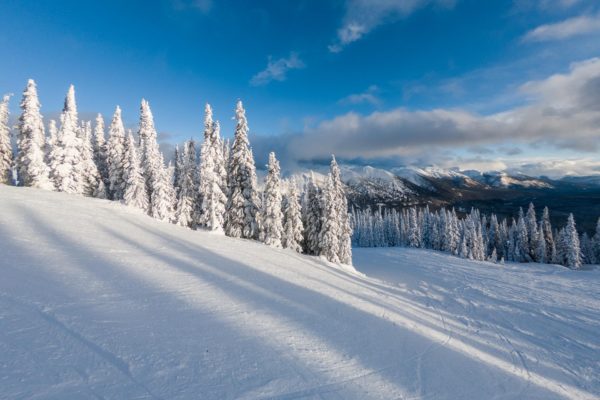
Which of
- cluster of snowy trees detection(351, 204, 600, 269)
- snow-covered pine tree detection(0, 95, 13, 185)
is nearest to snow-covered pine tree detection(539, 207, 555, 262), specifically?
cluster of snowy trees detection(351, 204, 600, 269)

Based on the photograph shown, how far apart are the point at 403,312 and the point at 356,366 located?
375 inches

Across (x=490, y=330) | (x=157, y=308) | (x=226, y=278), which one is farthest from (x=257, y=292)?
(x=490, y=330)

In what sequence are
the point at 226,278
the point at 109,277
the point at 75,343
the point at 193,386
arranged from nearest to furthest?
1. the point at 193,386
2. the point at 75,343
3. the point at 109,277
4. the point at 226,278

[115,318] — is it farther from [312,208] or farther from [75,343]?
[312,208]

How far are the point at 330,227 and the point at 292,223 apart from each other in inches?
203

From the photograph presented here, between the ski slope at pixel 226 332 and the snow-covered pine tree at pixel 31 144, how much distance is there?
19.0 metres

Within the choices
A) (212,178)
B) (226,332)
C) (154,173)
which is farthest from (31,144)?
(226,332)

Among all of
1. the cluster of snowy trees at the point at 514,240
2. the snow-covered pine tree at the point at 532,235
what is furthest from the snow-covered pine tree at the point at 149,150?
the snow-covered pine tree at the point at 532,235

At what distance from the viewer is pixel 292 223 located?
42.0 meters

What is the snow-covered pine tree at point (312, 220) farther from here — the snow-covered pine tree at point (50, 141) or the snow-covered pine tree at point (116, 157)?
the snow-covered pine tree at point (50, 141)

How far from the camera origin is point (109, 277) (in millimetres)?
13273

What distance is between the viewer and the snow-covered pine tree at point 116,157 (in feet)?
151

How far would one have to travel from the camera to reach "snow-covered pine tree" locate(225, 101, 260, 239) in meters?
37.6


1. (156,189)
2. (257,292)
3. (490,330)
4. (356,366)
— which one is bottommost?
(490,330)
